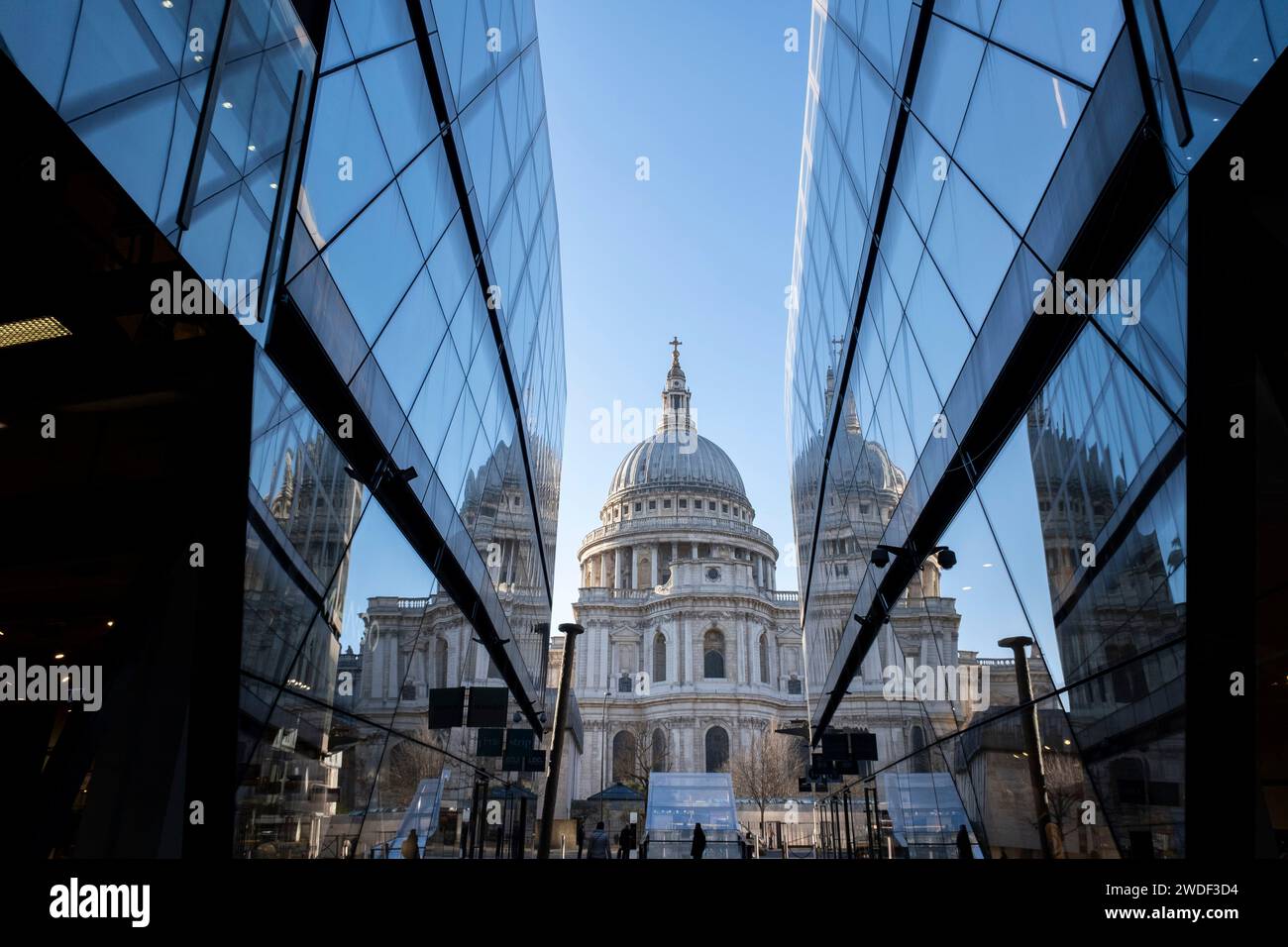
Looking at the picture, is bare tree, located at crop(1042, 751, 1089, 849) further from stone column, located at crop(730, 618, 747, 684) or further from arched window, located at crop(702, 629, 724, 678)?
arched window, located at crop(702, 629, 724, 678)

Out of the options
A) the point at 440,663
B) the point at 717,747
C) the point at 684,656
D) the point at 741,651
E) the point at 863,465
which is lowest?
the point at 717,747

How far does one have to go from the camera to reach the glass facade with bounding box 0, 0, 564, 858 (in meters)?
6.41

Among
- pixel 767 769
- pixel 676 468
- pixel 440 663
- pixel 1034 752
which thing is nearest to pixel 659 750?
pixel 767 769

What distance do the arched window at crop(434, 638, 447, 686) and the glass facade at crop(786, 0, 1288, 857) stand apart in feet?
29.4

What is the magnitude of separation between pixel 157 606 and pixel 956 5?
36.1ft

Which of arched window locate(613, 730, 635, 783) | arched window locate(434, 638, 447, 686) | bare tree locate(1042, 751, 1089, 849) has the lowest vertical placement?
arched window locate(613, 730, 635, 783)

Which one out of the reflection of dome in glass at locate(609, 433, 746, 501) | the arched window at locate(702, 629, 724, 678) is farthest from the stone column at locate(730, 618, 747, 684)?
the reflection of dome in glass at locate(609, 433, 746, 501)

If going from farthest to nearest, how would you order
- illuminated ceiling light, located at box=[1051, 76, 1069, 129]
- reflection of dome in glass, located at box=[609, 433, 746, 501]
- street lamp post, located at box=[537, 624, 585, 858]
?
reflection of dome in glass, located at box=[609, 433, 746, 501] → street lamp post, located at box=[537, 624, 585, 858] → illuminated ceiling light, located at box=[1051, 76, 1069, 129]

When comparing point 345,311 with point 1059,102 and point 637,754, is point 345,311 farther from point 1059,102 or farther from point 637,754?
point 637,754

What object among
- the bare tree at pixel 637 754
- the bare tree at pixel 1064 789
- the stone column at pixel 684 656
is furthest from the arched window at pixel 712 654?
the bare tree at pixel 1064 789

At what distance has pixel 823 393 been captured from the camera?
25969mm

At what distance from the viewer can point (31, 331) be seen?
667 cm

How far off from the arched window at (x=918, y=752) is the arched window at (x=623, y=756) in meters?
77.5

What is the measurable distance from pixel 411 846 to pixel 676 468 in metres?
116
